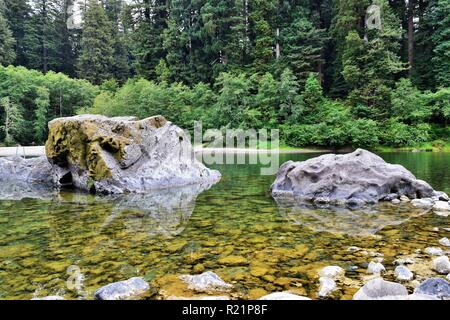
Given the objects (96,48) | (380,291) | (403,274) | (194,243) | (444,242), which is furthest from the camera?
(96,48)

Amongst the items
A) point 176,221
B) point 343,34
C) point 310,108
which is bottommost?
point 176,221

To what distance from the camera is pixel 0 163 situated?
1745 centimetres

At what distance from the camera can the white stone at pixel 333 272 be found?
4.48m

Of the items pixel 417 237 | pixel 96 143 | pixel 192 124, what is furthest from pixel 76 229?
pixel 192 124

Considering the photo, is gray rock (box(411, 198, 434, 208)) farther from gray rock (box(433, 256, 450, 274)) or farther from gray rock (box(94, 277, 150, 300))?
gray rock (box(94, 277, 150, 300))

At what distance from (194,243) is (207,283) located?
6.32 ft

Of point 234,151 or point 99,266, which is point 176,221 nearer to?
point 99,266

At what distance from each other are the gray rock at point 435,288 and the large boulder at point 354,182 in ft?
19.6

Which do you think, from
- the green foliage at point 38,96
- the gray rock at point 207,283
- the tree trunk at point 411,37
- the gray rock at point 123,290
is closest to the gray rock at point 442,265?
the gray rock at point 207,283

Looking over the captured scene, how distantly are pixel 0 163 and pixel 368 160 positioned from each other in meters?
17.3

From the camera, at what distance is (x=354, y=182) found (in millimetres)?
10156

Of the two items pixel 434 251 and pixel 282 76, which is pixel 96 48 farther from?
pixel 434 251

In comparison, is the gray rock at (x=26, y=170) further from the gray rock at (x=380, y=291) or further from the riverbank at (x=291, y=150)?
the gray rock at (x=380, y=291)

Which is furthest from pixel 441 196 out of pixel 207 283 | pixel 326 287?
pixel 207 283
